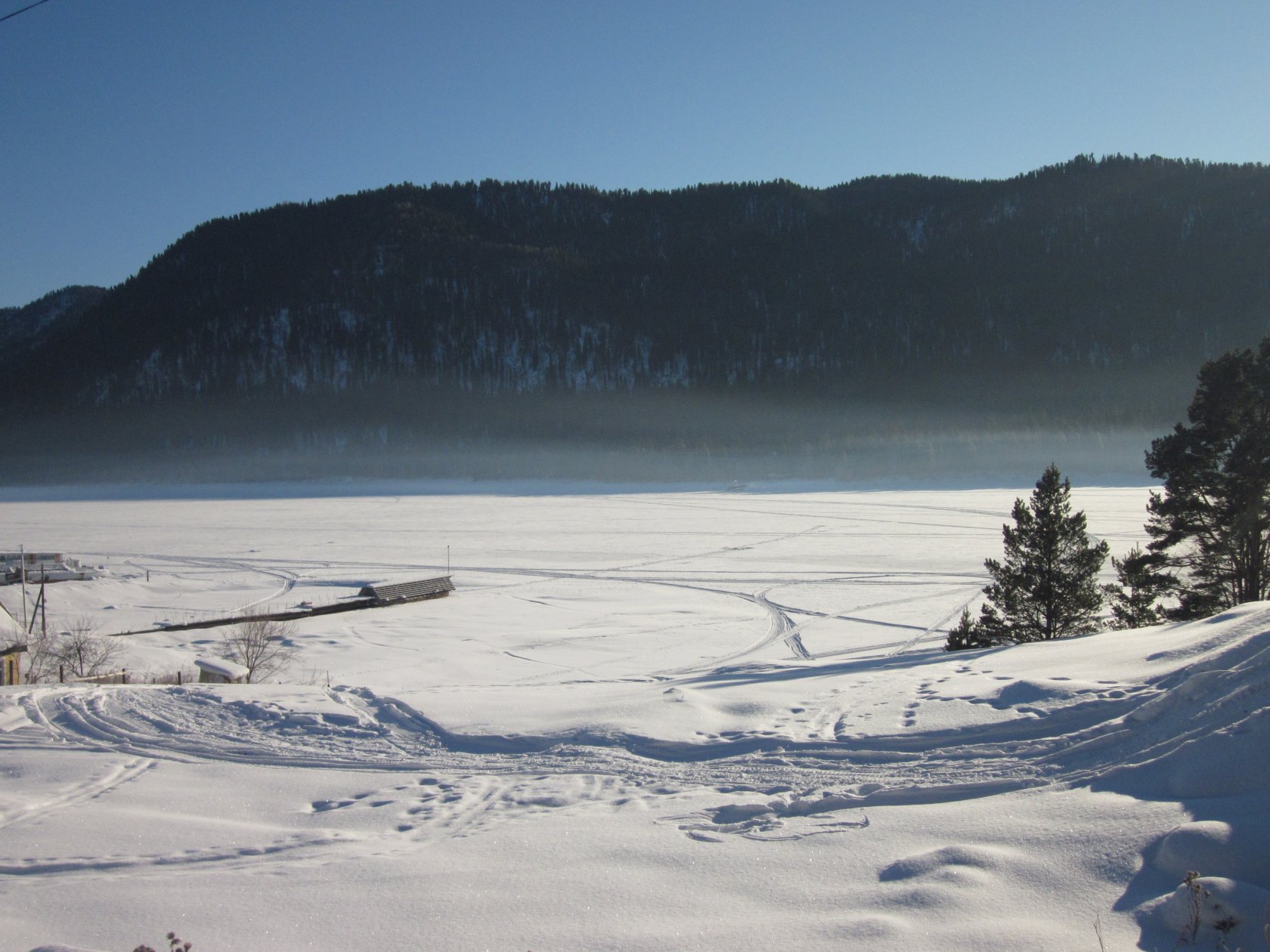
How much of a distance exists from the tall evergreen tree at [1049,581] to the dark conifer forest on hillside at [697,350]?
103 m

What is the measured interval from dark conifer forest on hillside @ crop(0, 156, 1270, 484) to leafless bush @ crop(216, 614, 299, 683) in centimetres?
9453

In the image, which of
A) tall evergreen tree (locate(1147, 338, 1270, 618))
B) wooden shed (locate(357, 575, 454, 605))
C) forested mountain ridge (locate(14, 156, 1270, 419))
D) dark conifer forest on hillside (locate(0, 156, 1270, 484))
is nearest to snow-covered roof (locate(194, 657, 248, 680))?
Result: wooden shed (locate(357, 575, 454, 605))

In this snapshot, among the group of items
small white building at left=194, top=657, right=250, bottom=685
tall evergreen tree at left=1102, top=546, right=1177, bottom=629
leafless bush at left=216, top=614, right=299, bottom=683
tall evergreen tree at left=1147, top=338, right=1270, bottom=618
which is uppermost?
tall evergreen tree at left=1147, top=338, right=1270, bottom=618

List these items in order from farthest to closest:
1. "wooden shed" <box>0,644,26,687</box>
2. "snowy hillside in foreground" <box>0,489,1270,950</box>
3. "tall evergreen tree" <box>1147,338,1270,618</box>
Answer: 1. "wooden shed" <box>0,644,26,687</box>
2. "tall evergreen tree" <box>1147,338,1270,618</box>
3. "snowy hillside in foreground" <box>0,489,1270,950</box>

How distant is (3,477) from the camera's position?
143 meters

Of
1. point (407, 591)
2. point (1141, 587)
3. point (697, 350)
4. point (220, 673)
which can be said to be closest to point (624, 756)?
point (1141, 587)

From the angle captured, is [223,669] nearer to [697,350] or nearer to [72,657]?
[72,657]

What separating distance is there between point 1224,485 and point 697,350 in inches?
6432

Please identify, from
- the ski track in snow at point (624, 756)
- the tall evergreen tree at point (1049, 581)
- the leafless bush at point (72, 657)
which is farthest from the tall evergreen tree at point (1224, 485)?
the leafless bush at point (72, 657)

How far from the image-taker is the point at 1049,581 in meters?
14.4

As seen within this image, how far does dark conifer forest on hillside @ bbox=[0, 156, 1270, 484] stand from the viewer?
457 ft

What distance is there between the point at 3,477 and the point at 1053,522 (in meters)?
175

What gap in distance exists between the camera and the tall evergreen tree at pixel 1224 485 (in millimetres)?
13453

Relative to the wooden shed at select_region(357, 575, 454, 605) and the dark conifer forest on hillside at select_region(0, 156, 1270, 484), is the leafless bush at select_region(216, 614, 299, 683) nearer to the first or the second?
the wooden shed at select_region(357, 575, 454, 605)
